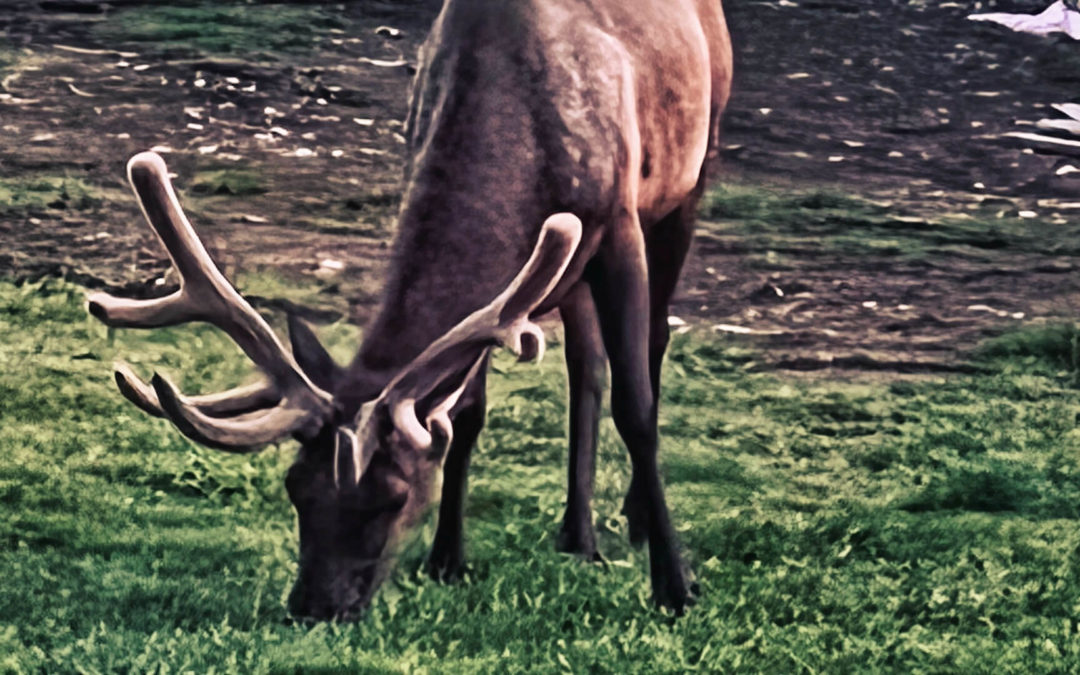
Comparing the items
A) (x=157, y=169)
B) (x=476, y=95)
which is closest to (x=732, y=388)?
(x=476, y=95)

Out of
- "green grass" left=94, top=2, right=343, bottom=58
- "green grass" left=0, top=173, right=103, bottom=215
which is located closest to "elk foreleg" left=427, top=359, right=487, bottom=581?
"green grass" left=0, top=173, right=103, bottom=215

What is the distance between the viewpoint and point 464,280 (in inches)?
197

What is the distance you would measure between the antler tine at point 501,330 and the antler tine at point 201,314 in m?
0.22

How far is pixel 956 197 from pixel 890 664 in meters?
6.24

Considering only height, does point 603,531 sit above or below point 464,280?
below

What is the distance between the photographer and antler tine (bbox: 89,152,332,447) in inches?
184

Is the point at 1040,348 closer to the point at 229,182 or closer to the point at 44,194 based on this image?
the point at 229,182

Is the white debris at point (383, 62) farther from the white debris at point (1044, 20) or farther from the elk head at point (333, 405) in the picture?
the elk head at point (333, 405)

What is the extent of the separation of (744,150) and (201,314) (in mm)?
7185

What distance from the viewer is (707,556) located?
608 centimetres

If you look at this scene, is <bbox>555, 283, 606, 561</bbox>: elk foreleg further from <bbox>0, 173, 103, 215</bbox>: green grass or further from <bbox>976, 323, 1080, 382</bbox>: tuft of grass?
<bbox>0, 173, 103, 215</bbox>: green grass

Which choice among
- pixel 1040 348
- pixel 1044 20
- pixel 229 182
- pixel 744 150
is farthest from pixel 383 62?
pixel 1040 348

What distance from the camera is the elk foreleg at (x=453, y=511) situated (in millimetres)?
5691

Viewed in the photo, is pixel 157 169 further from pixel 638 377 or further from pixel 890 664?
pixel 890 664
